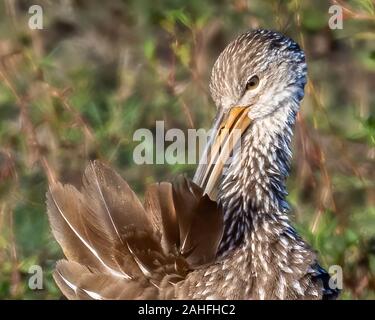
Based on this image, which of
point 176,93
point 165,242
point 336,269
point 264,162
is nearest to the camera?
point 165,242

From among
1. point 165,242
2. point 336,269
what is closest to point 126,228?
point 165,242

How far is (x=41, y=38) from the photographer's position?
5789mm

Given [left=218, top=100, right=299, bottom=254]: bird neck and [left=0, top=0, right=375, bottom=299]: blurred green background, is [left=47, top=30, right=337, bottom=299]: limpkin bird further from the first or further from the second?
[left=0, top=0, right=375, bottom=299]: blurred green background

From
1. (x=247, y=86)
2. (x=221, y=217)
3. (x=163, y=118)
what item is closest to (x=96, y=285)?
(x=221, y=217)

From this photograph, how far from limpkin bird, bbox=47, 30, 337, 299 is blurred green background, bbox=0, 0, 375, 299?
24.2 inches

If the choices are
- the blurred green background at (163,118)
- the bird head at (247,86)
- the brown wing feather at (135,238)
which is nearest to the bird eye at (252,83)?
the bird head at (247,86)

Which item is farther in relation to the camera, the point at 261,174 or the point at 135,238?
the point at 261,174

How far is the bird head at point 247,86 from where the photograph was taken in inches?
174

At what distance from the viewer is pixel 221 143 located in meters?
4.43

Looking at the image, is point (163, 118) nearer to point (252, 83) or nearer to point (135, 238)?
point (252, 83)

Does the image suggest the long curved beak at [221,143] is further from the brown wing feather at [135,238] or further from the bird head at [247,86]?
the brown wing feather at [135,238]

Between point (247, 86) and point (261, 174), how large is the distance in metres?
0.29
